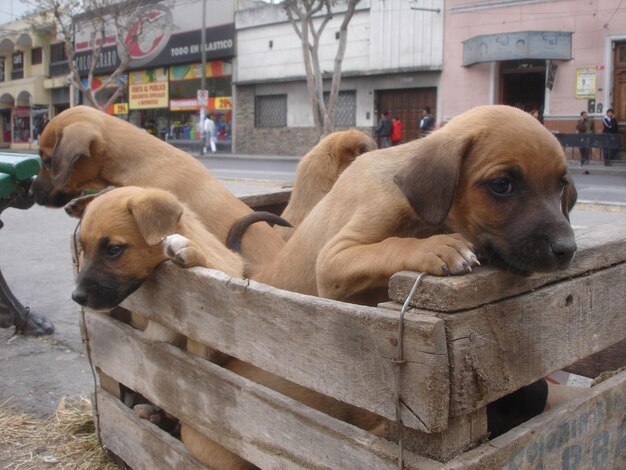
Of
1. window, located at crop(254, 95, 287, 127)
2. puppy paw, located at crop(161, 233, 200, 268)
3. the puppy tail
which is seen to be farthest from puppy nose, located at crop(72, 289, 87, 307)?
window, located at crop(254, 95, 287, 127)

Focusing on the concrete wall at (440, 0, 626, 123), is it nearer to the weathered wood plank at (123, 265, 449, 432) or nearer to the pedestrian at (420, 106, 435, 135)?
the pedestrian at (420, 106, 435, 135)

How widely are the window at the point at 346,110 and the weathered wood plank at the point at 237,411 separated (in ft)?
102

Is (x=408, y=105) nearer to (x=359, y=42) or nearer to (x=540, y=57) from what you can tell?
(x=359, y=42)

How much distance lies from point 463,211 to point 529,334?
49 cm

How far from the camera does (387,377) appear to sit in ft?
5.93

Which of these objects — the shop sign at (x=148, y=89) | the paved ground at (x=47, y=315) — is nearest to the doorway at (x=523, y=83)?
the paved ground at (x=47, y=315)

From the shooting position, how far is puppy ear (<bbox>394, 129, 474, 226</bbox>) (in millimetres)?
2166

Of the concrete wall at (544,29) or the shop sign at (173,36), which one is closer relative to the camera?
the concrete wall at (544,29)

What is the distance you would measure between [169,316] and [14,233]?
8.62 m

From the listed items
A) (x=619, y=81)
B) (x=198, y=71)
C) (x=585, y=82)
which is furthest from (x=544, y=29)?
(x=198, y=71)

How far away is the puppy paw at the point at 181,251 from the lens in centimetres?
272

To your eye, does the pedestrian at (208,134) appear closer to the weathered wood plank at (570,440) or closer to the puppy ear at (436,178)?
the puppy ear at (436,178)

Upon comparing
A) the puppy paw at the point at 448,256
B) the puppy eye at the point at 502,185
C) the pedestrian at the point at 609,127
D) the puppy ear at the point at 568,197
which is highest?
the pedestrian at the point at 609,127

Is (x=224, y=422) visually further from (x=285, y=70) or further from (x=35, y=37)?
(x=35, y=37)
